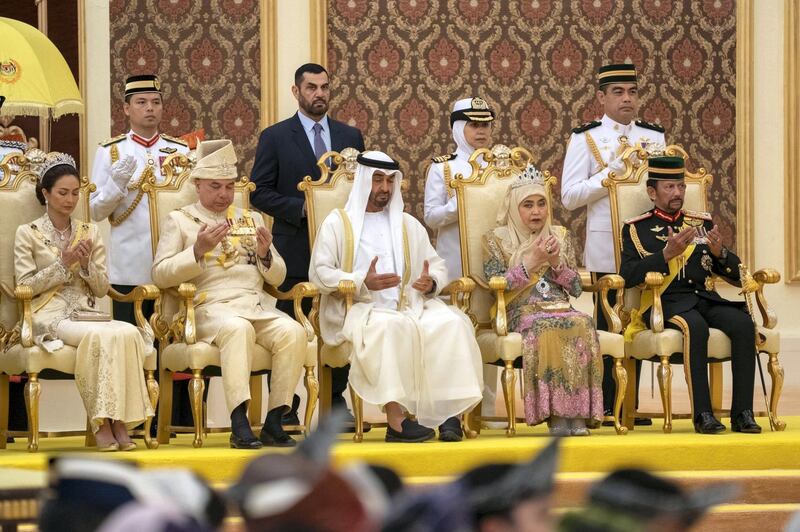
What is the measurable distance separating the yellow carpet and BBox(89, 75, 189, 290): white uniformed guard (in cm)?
92

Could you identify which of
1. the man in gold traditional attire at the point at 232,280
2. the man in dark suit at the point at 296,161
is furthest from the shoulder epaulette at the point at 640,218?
the man in gold traditional attire at the point at 232,280

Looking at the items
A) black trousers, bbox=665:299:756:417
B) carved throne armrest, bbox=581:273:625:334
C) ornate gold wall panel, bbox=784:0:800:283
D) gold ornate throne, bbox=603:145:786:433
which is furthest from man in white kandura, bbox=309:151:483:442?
ornate gold wall panel, bbox=784:0:800:283

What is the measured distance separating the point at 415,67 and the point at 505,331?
374 cm

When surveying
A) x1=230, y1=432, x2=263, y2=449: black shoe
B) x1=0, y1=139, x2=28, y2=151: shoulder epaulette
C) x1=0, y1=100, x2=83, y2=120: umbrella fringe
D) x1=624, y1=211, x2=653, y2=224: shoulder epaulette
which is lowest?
x1=230, y1=432, x2=263, y2=449: black shoe

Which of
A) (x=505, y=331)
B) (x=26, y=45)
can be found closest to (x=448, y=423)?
(x=505, y=331)

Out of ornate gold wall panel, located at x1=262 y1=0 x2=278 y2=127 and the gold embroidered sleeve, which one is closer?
the gold embroidered sleeve

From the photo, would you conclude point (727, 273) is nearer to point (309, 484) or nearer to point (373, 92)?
point (373, 92)

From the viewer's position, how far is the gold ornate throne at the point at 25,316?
17.1ft

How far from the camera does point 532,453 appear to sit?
5191mm

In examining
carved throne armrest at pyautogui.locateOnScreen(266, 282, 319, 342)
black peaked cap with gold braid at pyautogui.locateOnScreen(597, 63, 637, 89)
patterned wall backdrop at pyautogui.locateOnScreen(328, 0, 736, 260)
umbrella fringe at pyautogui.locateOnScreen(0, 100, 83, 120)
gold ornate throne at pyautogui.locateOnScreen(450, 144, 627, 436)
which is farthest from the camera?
patterned wall backdrop at pyautogui.locateOnScreen(328, 0, 736, 260)

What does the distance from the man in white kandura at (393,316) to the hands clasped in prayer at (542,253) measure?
38cm

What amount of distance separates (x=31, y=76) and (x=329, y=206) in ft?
5.34

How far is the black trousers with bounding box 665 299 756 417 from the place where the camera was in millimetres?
5816

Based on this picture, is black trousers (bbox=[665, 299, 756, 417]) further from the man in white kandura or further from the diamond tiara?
the diamond tiara
